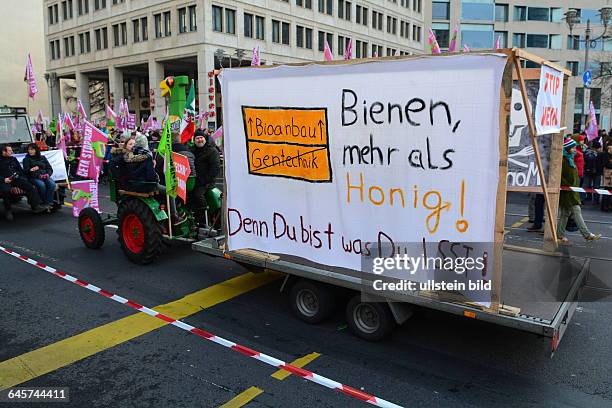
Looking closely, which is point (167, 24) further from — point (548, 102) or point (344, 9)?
point (548, 102)

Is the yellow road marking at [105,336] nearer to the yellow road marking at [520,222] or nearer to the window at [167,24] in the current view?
the yellow road marking at [520,222]

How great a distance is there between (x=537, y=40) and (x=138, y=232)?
68155 mm

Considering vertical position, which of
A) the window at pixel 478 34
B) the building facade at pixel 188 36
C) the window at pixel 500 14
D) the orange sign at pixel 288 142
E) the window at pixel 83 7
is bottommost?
the orange sign at pixel 288 142

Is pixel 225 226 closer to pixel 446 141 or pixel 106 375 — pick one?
pixel 106 375

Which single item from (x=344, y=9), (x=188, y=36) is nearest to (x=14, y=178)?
(x=188, y=36)

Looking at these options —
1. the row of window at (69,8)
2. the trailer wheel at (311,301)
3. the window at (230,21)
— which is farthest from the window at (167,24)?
the trailer wheel at (311,301)

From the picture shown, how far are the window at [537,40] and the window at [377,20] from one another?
19.5 m

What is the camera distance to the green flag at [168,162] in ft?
24.2

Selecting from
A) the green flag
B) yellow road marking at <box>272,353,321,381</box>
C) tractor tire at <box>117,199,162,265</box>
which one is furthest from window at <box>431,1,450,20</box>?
yellow road marking at <box>272,353,321,381</box>

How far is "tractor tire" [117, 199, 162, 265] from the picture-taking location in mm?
7500

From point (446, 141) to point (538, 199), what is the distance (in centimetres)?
672

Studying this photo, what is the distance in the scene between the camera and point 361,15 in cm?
5706

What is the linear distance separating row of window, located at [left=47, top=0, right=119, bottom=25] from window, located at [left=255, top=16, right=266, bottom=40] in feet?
45.3

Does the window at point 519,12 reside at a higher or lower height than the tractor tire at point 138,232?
higher
